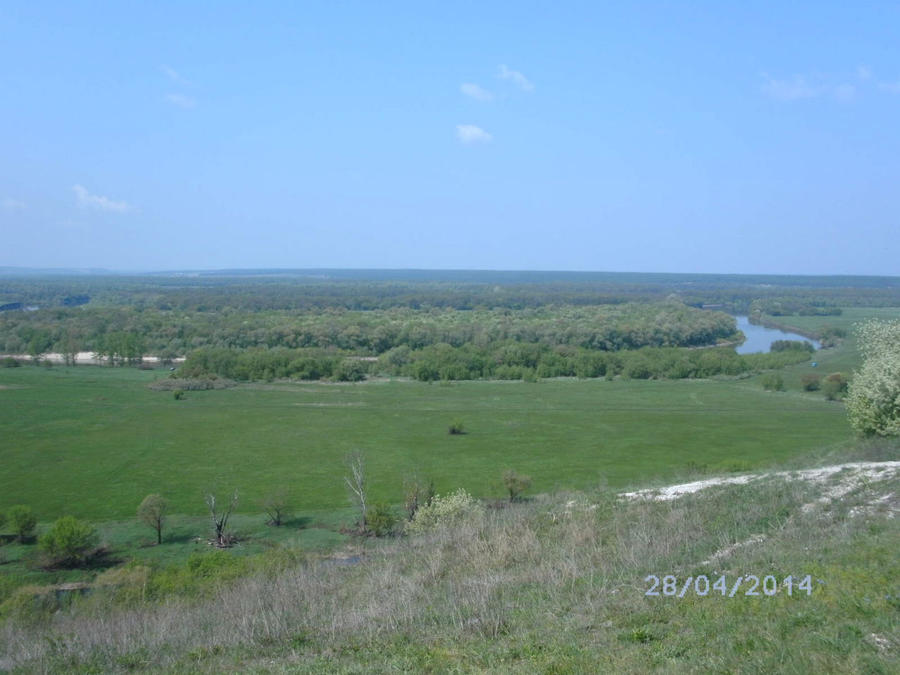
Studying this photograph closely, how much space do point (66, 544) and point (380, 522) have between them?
28.9 ft

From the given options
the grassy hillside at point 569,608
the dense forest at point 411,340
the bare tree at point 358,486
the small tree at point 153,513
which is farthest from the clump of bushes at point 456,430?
the grassy hillside at point 569,608

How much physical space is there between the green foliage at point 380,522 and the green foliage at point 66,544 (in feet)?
26.9

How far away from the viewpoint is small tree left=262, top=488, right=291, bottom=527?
23844mm

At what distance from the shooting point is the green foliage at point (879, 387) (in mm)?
19203

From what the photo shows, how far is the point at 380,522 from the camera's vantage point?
20.9m

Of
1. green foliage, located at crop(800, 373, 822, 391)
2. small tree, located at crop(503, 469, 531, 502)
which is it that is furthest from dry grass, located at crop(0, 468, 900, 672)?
green foliage, located at crop(800, 373, 822, 391)

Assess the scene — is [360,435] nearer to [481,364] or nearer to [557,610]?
[481,364]

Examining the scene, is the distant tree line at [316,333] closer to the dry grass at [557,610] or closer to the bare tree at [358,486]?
the bare tree at [358,486]

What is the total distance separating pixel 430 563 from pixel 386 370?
5416 centimetres

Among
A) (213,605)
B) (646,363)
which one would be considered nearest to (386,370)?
(646,363)

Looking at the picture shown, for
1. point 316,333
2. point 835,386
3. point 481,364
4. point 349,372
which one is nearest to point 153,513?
point 349,372

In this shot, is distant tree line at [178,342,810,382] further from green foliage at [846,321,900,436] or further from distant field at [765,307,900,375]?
green foliage at [846,321,900,436]

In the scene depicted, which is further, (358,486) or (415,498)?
(415,498)

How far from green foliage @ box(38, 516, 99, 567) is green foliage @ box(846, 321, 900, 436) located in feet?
75.6
